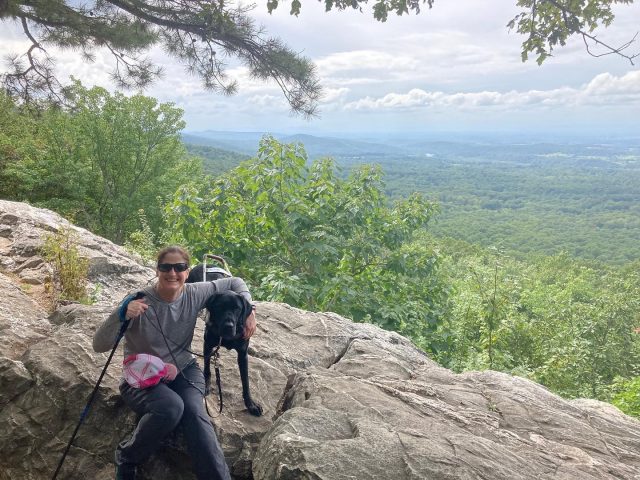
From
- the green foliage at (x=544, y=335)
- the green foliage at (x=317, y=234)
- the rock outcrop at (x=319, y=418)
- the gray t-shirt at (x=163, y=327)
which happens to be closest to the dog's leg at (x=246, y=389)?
the rock outcrop at (x=319, y=418)

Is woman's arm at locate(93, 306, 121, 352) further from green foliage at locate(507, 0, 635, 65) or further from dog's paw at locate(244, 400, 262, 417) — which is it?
green foliage at locate(507, 0, 635, 65)

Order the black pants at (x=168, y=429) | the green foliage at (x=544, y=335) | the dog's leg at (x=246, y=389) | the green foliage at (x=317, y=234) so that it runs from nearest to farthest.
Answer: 1. the black pants at (x=168, y=429)
2. the dog's leg at (x=246, y=389)
3. the green foliage at (x=317, y=234)
4. the green foliage at (x=544, y=335)

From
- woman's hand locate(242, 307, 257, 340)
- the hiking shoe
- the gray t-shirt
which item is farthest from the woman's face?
the hiking shoe

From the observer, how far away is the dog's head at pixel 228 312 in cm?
405

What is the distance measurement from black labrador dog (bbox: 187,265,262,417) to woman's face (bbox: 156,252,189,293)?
35 cm

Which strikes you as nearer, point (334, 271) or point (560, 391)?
point (334, 271)

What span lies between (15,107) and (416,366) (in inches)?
283

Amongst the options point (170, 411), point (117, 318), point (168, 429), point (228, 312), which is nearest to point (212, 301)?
point (228, 312)

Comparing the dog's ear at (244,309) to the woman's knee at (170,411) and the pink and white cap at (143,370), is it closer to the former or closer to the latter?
the pink and white cap at (143,370)

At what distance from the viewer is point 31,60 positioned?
700cm

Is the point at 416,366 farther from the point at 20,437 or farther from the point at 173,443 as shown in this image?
the point at 20,437

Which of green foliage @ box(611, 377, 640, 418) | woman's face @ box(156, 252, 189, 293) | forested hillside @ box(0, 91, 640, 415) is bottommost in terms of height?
green foliage @ box(611, 377, 640, 418)

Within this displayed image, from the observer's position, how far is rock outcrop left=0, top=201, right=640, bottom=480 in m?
3.65

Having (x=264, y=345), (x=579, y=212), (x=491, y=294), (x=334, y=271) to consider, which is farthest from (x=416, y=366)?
(x=579, y=212)
